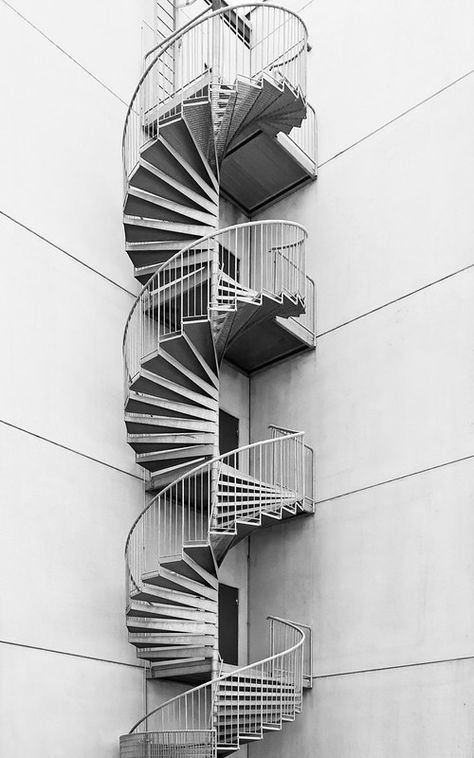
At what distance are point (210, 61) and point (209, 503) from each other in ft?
22.4

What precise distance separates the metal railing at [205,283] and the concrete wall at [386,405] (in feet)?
1.47

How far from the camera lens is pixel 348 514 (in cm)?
1402

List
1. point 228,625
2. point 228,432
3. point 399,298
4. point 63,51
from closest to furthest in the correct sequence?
point 399,298
point 228,625
point 63,51
point 228,432

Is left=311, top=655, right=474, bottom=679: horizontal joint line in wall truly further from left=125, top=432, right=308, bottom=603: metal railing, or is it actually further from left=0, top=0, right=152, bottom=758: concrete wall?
left=0, top=0, right=152, bottom=758: concrete wall

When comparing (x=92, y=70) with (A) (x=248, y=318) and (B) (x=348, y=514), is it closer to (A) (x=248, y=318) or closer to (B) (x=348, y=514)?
(A) (x=248, y=318)

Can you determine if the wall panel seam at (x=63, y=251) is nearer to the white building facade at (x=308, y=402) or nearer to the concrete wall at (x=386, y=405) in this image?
the white building facade at (x=308, y=402)

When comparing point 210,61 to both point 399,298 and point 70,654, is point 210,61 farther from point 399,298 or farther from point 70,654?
point 70,654

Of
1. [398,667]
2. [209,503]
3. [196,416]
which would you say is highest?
[196,416]

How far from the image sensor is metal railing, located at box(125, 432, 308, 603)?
1302 centimetres

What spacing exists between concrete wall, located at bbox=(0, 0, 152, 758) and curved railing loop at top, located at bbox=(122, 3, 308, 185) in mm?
395

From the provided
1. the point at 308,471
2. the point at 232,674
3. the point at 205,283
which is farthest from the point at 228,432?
the point at 232,674

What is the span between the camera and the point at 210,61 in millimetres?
15641

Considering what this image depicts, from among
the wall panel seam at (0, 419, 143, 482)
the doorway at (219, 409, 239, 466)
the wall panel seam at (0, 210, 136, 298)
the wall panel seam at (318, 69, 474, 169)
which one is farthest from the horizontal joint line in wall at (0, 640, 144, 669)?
the wall panel seam at (318, 69, 474, 169)

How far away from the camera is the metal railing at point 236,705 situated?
12.3 metres
